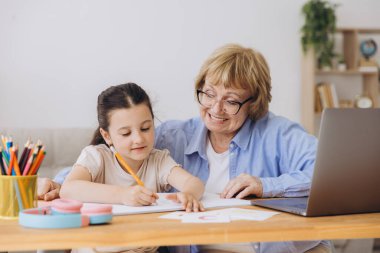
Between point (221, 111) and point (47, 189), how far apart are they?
638mm

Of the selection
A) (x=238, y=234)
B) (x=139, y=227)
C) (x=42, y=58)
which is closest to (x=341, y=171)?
(x=238, y=234)

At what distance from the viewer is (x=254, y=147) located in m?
1.99

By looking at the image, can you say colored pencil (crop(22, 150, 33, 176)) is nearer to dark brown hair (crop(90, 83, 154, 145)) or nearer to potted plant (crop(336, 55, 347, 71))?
dark brown hair (crop(90, 83, 154, 145))

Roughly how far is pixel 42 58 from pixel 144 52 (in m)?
0.82

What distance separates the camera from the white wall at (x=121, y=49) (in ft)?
15.0

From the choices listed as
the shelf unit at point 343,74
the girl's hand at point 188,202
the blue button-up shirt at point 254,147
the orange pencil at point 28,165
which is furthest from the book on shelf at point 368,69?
the orange pencil at point 28,165

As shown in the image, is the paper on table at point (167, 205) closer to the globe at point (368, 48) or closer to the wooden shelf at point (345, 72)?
the wooden shelf at point (345, 72)

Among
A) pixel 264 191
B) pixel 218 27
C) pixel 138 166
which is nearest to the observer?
pixel 264 191

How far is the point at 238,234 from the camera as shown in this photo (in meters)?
1.07

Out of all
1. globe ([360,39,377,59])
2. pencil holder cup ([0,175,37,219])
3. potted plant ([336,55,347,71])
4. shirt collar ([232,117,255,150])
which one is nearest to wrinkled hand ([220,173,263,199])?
shirt collar ([232,117,255,150])

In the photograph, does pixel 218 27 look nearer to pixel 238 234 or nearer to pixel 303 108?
pixel 303 108

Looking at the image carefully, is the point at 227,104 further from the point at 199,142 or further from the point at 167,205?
the point at 167,205

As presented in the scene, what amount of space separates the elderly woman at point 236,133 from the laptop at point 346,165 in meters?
0.57

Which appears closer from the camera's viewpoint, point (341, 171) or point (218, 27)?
point (341, 171)
